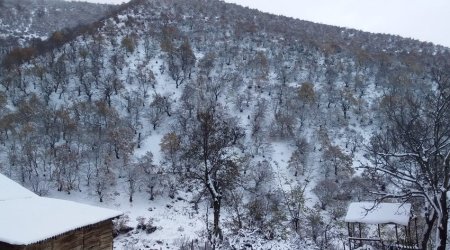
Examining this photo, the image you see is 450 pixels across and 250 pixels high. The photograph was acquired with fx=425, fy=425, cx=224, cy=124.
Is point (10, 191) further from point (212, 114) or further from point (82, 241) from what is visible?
point (212, 114)

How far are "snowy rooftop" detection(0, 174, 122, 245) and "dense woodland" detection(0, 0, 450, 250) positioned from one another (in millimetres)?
7301

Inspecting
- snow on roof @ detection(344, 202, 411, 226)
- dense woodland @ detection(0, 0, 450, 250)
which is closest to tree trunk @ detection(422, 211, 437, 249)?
snow on roof @ detection(344, 202, 411, 226)

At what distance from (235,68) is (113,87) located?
811 inches

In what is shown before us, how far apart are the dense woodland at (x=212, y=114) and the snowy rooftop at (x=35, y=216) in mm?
7301

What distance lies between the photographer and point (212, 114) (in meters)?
27.8

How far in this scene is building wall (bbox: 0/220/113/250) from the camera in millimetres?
13001

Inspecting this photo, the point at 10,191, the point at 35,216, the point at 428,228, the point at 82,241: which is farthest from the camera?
the point at 10,191

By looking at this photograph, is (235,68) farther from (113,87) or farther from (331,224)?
(331,224)

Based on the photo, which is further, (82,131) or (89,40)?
(89,40)

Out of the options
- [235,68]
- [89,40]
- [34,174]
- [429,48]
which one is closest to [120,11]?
[89,40]

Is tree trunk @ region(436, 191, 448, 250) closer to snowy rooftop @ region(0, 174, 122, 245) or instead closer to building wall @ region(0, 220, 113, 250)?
snowy rooftop @ region(0, 174, 122, 245)

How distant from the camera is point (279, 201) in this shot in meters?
42.3

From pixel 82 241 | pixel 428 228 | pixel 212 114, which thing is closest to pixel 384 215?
pixel 428 228

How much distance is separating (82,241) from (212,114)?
47.2 ft
